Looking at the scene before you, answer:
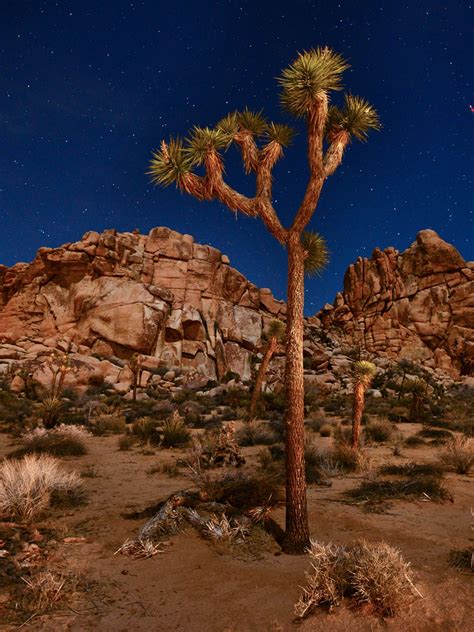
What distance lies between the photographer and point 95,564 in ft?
15.3

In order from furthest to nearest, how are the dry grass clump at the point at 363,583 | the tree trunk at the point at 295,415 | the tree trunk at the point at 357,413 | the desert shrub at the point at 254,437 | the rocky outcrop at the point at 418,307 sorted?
1. the rocky outcrop at the point at 418,307
2. the desert shrub at the point at 254,437
3. the tree trunk at the point at 357,413
4. the tree trunk at the point at 295,415
5. the dry grass clump at the point at 363,583

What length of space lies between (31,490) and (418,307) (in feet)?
150

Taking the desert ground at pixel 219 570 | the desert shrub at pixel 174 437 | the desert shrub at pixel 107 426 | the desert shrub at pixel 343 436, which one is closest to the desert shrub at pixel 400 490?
the desert ground at pixel 219 570

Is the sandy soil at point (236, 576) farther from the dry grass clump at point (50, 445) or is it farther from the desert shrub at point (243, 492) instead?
the dry grass clump at point (50, 445)

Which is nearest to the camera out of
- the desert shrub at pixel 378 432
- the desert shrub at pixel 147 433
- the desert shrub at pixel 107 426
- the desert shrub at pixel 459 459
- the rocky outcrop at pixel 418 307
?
the desert shrub at pixel 459 459

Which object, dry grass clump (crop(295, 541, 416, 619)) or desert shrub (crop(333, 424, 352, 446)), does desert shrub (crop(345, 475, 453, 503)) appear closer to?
dry grass clump (crop(295, 541, 416, 619))

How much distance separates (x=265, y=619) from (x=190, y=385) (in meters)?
25.5

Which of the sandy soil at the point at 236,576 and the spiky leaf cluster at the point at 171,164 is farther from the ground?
the spiky leaf cluster at the point at 171,164

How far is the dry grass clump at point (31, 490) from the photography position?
230 inches

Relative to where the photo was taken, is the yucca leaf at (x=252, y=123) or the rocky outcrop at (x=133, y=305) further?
the rocky outcrop at (x=133, y=305)

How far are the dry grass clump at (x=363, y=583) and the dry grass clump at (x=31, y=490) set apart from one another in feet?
14.0

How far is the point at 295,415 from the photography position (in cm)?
538

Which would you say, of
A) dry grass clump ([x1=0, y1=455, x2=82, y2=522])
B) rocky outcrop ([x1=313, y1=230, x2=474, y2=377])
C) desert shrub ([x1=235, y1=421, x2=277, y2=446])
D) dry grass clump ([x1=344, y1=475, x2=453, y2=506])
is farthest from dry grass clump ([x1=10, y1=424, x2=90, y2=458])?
rocky outcrop ([x1=313, y1=230, x2=474, y2=377])

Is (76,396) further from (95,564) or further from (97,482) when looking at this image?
(95,564)
